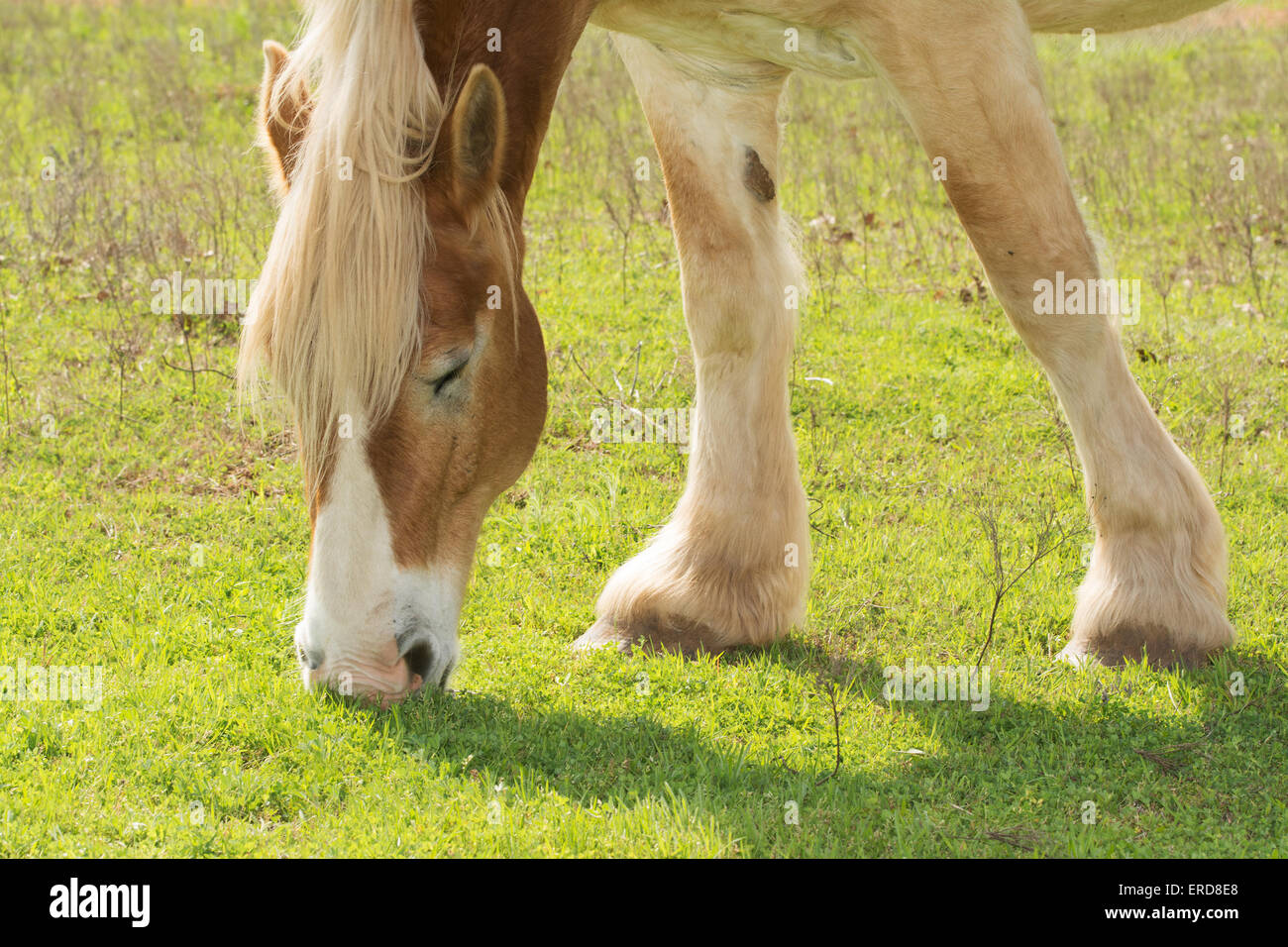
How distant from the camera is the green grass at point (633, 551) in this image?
3275 mm

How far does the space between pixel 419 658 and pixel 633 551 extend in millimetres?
1882

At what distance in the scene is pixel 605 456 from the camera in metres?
5.76

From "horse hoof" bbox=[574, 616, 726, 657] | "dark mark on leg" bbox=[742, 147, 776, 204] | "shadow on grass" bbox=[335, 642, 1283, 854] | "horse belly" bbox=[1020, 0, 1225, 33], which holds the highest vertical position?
"horse belly" bbox=[1020, 0, 1225, 33]

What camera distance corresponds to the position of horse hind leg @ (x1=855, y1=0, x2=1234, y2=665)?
3764 millimetres

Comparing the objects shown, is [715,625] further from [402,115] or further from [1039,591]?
[402,115]

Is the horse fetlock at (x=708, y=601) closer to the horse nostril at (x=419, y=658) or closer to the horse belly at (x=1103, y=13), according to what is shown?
the horse nostril at (x=419, y=658)

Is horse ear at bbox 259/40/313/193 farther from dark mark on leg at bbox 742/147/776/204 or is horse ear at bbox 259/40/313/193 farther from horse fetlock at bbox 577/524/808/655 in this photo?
horse fetlock at bbox 577/524/808/655

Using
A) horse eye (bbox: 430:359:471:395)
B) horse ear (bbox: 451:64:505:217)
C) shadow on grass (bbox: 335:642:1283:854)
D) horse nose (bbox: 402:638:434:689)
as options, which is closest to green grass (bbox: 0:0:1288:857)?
shadow on grass (bbox: 335:642:1283:854)

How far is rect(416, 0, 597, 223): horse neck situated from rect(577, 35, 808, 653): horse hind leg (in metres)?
0.82

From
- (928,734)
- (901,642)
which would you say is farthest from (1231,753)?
(901,642)

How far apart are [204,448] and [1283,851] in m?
4.44

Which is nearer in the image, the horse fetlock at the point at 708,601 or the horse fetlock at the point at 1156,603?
the horse fetlock at the point at 1156,603

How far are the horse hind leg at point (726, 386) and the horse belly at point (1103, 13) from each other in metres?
0.85

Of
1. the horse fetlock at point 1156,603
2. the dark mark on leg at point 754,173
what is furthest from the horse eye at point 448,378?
the horse fetlock at point 1156,603
